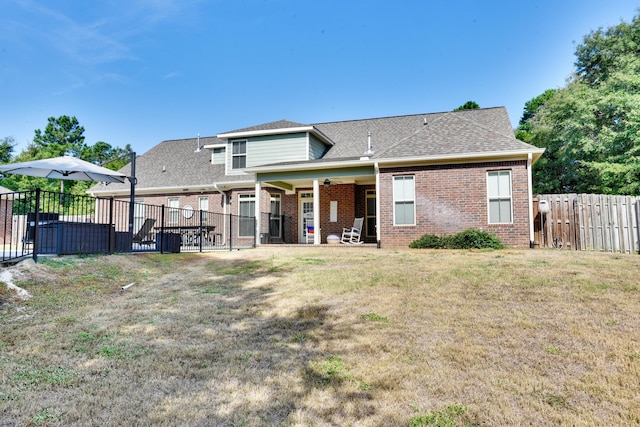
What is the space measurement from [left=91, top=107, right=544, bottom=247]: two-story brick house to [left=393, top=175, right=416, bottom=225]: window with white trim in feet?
0.11

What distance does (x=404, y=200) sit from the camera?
13141 mm

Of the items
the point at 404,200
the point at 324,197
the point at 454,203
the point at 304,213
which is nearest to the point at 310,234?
the point at 304,213

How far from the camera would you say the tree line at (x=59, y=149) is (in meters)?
32.3

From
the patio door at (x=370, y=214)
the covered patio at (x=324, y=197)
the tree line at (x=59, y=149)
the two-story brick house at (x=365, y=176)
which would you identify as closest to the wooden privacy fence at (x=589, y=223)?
the two-story brick house at (x=365, y=176)

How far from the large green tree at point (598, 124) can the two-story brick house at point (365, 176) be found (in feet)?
13.4

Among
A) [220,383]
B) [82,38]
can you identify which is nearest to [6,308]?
[220,383]

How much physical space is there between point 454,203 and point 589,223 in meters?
3.72

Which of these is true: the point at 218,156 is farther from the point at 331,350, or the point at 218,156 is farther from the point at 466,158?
the point at 331,350

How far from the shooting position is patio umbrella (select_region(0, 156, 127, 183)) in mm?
9352

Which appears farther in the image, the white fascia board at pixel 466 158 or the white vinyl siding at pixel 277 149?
the white vinyl siding at pixel 277 149

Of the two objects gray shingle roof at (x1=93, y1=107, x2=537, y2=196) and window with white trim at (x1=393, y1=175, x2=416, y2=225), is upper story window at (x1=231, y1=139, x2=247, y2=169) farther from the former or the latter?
window with white trim at (x1=393, y1=175, x2=416, y2=225)

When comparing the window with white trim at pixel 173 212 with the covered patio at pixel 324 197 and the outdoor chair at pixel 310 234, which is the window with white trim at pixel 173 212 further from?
the outdoor chair at pixel 310 234

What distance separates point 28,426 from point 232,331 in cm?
218

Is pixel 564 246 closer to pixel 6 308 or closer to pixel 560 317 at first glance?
pixel 560 317
